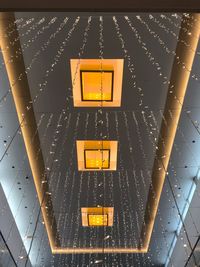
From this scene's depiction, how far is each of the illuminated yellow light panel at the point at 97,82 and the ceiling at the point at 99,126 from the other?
0.09 meters

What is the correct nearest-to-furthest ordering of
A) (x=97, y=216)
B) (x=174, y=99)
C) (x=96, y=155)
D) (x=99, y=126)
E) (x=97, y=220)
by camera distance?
1. (x=174, y=99)
2. (x=99, y=126)
3. (x=96, y=155)
4. (x=97, y=216)
5. (x=97, y=220)

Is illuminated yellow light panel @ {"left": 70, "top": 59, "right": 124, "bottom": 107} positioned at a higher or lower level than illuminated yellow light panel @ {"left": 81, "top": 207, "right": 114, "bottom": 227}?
higher

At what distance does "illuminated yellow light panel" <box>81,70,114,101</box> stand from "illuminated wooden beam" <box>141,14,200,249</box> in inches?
33.2

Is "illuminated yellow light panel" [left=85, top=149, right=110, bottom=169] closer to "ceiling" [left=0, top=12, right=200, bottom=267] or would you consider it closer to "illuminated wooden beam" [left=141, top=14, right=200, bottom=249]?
"ceiling" [left=0, top=12, right=200, bottom=267]

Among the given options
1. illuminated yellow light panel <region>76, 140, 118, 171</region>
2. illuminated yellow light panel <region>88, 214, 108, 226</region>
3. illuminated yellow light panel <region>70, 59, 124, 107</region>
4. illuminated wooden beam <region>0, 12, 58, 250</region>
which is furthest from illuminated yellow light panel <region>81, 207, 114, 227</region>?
illuminated yellow light panel <region>70, 59, 124, 107</region>

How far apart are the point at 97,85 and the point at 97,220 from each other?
16.1 feet

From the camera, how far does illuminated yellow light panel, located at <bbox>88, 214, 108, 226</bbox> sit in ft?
29.2

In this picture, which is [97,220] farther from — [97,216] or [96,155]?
[96,155]

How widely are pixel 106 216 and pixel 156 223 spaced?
48.5 inches

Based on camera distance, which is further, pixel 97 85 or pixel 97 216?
pixel 97 216

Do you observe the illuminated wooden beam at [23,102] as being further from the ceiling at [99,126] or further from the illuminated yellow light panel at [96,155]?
the illuminated yellow light panel at [96,155]

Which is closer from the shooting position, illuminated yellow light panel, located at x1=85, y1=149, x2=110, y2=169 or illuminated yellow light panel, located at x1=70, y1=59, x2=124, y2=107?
illuminated yellow light panel, located at x1=70, y1=59, x2=124, y2=107

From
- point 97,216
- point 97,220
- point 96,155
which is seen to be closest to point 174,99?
point 96,155

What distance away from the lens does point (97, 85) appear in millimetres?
5059
